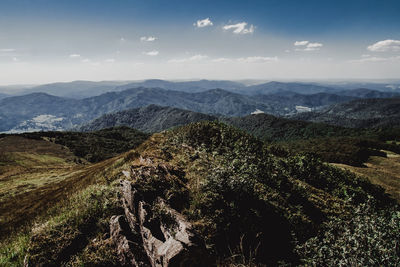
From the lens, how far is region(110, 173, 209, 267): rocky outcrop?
4.93 metres

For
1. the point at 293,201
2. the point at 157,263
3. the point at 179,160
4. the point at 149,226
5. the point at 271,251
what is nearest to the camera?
the point at 157,263

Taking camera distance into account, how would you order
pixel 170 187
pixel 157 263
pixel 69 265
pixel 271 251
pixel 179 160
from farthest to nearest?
pixel 179 160 → pixel 170 187 → pixel 271 251 → pixel 69 265 → pixel 157 263

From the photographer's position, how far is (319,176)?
15250 millimetres

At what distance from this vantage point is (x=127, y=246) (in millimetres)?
5586

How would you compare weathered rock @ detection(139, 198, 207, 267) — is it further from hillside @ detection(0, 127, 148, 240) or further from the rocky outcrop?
hillside @ detection(0, 127, 148, 240)

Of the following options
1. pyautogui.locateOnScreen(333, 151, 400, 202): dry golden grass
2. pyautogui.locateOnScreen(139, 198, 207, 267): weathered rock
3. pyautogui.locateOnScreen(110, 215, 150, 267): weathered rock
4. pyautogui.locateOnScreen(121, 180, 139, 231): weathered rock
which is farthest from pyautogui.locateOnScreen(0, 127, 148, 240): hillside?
pyautogui.locateOnScreen(333, 151, 400, 202): dry golden grass

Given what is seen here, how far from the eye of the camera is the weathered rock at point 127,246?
17.8ft

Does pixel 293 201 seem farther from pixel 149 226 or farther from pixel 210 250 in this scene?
pixel 149 226

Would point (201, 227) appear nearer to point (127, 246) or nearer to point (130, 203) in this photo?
point (127, 246)

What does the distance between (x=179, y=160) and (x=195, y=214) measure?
14.8ft

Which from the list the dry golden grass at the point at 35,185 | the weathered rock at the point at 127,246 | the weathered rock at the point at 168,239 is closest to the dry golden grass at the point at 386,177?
the weathered rock at the point at 168,239

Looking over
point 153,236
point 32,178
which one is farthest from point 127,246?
point 32,178

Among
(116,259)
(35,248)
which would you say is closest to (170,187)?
(116,259)

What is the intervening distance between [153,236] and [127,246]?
2.40 feet
